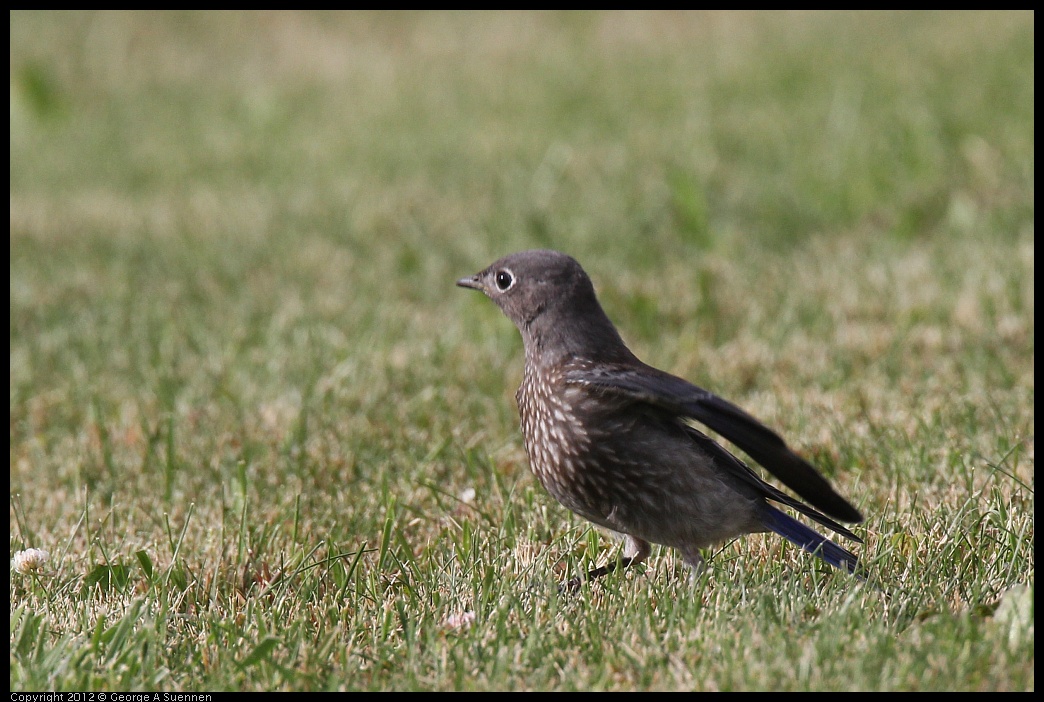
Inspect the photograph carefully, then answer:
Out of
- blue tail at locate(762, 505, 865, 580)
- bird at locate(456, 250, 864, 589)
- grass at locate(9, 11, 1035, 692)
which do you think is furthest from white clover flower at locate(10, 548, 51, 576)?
blue tail at locate(762, 505, 865, 580)

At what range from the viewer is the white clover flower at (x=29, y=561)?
3.76 m

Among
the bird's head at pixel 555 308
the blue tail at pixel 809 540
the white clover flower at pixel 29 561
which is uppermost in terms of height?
the bird's head at pixel 555 308

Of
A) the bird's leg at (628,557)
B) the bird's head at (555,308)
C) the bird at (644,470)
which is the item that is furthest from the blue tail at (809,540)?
the bird's head at (555,308)

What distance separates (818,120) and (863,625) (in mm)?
7824

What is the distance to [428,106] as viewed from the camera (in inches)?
485

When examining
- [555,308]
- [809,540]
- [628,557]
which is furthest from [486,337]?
[809,540]

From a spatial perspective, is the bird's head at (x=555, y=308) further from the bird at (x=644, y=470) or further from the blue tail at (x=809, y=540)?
the blue tail at (x=809, y=540)

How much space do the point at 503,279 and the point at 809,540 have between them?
50.7 inches

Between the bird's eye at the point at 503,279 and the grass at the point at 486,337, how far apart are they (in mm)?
732

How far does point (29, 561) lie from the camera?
3.76 metres

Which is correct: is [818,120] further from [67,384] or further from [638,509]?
[638,509]

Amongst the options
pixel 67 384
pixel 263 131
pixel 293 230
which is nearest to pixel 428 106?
pixel 263 131

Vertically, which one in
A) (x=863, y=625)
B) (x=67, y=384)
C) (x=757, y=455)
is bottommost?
(x=67, y=384)

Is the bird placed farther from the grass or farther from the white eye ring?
the white eye ring
